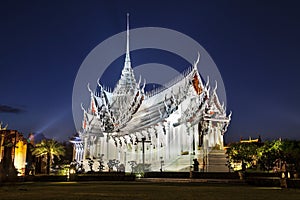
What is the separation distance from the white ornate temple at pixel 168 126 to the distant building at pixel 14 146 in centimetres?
1222

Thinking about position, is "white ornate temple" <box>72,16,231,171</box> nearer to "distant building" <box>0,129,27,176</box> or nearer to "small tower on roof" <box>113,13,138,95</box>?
"small tower on roof" <box>113,13,138,95</box>

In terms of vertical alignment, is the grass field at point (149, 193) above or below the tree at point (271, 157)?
below


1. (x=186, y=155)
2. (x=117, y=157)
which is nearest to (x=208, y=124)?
(x=186, y=155)

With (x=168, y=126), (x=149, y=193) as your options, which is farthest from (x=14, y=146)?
(x=149, y=193)

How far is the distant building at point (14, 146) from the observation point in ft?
106

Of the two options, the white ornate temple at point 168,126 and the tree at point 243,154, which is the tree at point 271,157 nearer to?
the tree at point 243,154

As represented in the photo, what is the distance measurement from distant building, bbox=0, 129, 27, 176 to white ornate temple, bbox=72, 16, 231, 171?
40.1ft

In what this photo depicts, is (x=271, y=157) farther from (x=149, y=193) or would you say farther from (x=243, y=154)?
(x=149, y=193)

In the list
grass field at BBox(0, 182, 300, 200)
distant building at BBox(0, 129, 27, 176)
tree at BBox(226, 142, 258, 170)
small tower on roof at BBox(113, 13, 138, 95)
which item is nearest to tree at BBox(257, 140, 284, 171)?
tree at BBox(226, 142, 258, 170)

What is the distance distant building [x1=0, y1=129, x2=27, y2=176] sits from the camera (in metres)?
32.4

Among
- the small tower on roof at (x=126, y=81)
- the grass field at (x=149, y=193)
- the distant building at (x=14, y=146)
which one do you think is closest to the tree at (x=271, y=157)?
the grass field at (x=149, y=193)

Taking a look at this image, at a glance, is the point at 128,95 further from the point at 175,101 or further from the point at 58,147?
the point at 175,101

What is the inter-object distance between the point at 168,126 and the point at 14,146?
54.9 ft

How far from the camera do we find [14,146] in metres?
34.5
